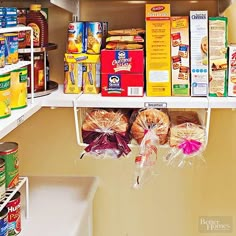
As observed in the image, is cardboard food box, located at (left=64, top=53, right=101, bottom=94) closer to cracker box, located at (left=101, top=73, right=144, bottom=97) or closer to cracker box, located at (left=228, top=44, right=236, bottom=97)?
cracker box, located at (left=101, top=73, right=144, bottom=97)

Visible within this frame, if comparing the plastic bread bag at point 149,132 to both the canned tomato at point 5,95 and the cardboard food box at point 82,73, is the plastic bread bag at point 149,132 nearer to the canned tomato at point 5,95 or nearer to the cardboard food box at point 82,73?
the cardboard food box at point 82,73

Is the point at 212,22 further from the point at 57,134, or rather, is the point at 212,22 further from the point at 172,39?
the point at 57,134

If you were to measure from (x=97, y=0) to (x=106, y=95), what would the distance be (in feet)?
1.43

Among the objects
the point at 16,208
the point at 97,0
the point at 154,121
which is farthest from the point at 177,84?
the point at 16,208

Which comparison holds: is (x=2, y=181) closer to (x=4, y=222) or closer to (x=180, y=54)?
(x=4, y=222)

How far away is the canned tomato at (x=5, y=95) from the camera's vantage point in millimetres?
1145

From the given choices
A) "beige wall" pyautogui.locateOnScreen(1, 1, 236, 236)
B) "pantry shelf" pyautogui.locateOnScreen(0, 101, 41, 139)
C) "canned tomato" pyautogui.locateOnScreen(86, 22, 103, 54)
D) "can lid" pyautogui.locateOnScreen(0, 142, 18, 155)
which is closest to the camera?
"pantry shelf" pyautogui.locateOnScreen(0, 101, 41, 139)

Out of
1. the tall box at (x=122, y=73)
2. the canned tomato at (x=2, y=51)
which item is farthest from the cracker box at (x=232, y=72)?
the canned tomato at (x=2, y=51)

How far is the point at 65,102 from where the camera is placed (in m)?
1.45

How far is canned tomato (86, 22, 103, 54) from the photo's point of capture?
1.52 m

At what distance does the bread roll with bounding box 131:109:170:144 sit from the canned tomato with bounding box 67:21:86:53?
11.6 inches

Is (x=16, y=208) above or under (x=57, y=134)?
under

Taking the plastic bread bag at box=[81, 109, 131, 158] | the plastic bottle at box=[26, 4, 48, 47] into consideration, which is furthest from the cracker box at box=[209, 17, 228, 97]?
the plastic bottle at box=[26, 4, 48, 47]

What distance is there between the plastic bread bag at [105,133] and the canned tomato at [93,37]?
7.9 inches
